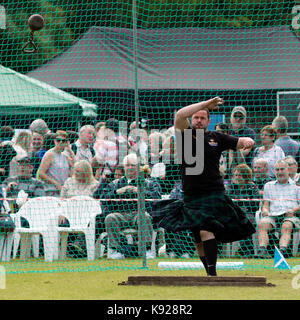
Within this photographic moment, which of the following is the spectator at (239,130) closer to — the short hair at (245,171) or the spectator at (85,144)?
the short hair at (245,171)

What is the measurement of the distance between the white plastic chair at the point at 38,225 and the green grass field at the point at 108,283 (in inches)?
11.9

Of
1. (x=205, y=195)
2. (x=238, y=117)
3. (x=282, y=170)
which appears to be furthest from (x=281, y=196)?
(x=205, y=195)

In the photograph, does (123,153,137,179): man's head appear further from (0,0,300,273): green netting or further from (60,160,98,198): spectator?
(60,160,98,198): spectator

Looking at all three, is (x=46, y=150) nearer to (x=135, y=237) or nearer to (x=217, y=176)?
(x=135, y=237)

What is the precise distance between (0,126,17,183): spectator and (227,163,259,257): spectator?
114 inches

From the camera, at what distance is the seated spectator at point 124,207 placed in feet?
28.9

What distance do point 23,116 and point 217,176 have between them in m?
6.64

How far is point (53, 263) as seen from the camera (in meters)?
8.27

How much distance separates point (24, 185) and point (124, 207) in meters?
1.37

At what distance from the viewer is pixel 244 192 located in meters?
9.02

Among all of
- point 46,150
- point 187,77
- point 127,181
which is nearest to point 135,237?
point 127,181

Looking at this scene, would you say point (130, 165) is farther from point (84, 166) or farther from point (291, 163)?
point (291, 163)

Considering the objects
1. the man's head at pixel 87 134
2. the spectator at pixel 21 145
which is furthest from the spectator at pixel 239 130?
the spectator at pixel 21 145

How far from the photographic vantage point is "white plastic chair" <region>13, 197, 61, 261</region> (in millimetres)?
8656
